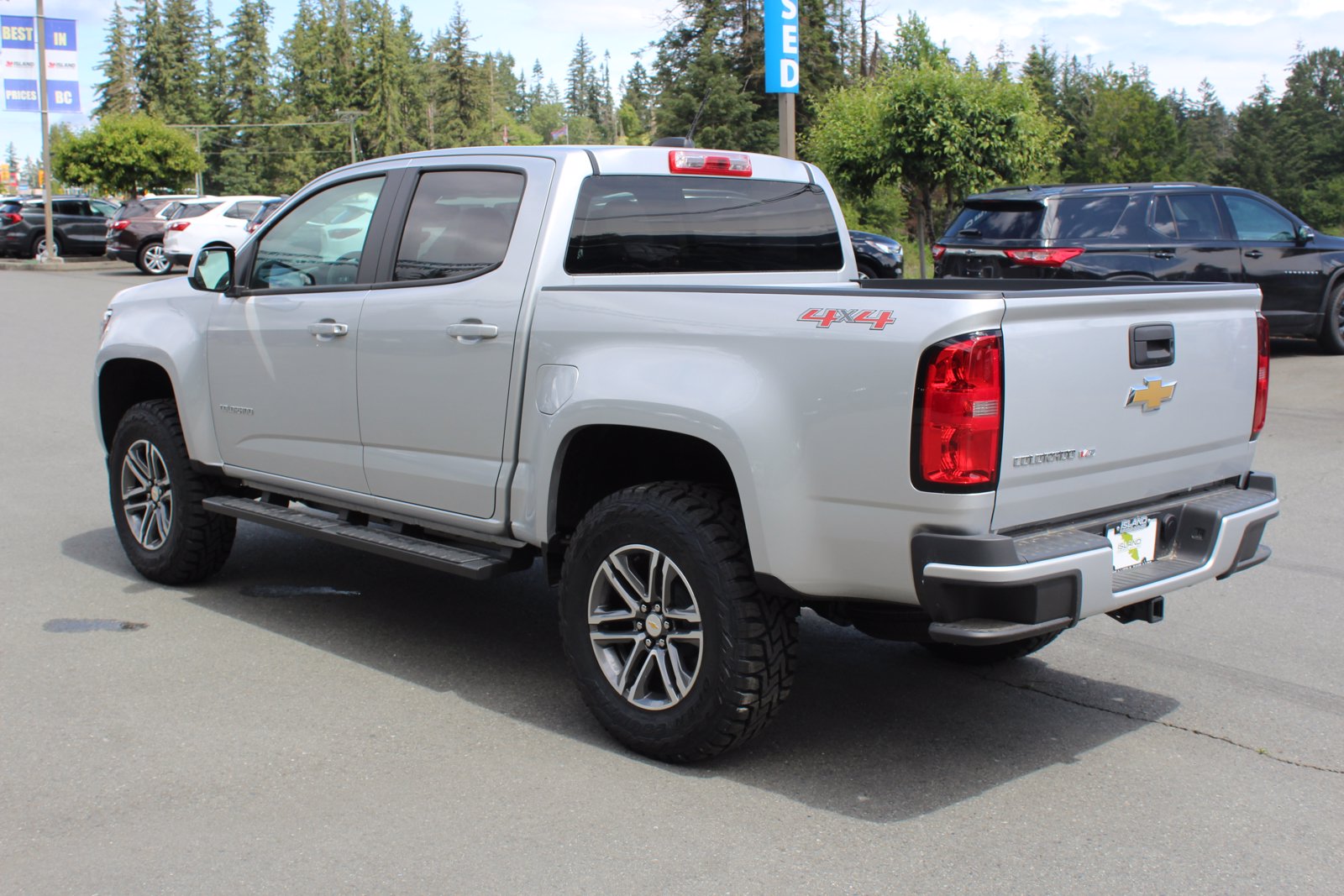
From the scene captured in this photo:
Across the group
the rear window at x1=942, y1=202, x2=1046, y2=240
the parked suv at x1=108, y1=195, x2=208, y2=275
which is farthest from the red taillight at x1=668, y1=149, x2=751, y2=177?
the parked suv at x1=108, y1=195, x2=208, y2=275

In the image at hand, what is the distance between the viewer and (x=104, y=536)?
7.05 metres

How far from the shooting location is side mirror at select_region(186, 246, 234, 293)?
5.67 meters

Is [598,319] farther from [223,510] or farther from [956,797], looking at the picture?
[223,510]

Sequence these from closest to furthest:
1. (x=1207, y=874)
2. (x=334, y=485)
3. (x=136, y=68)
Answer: (x=1207, y=874) < (x=334, y=485) < (x=136, y=68)

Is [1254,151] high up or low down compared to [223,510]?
up

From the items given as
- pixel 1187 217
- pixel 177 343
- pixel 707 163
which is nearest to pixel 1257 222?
pixel 1187 217

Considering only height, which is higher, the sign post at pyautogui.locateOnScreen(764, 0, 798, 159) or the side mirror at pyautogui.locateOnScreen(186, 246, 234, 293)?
the sign post at pyautogui.locateOnScreen(764, 0, 798, 159)

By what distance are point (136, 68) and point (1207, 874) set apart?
107m

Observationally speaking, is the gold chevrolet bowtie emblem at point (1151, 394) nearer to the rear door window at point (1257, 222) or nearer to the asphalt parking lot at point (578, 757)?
the asphalt parking lot at point (578, 757)

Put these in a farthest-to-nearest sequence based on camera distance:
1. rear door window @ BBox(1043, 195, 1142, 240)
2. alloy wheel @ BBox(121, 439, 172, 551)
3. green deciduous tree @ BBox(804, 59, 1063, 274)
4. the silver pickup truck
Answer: green deciduous tree @ BBox(804, 59, 1063, 274) → rear door window @ BBox(1043, 195, 1142, 240) → alloy wheel @ BBox(121, 439, 172, 551) → the silver pickup truck

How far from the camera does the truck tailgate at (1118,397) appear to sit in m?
3.43

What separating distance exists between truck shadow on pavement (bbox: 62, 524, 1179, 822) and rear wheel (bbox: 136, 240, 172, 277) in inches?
961

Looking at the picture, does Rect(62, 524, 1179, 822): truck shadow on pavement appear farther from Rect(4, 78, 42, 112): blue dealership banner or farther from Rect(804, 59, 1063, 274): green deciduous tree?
Rect(4, 78, 42, 112): blue dealership banner

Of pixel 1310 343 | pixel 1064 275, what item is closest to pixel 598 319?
pixel 1064 275
